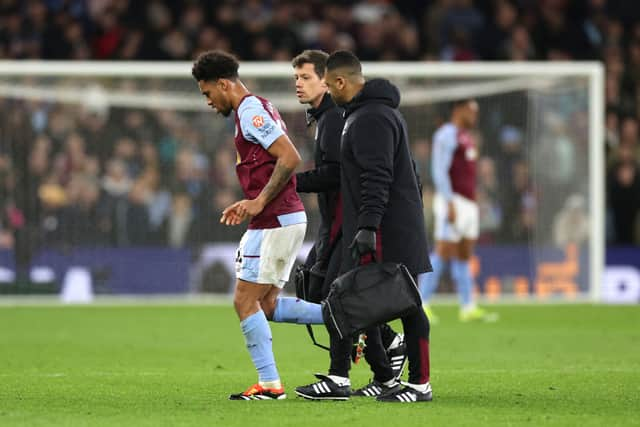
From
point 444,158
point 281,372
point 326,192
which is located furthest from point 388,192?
point 444,158

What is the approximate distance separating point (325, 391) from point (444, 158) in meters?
7.17

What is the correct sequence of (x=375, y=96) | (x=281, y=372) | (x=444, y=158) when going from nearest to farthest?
1. (x=375, y=96)
2. (x=281, y=372)
3. (x=444, y=158)

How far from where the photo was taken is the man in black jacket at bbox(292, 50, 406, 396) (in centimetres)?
853

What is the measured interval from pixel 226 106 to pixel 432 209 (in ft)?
33.6

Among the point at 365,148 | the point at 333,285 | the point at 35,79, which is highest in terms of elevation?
the point at 35,79

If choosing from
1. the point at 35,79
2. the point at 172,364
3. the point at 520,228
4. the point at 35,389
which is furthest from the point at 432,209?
the point at 35,389

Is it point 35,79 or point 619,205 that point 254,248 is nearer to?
point 35,79

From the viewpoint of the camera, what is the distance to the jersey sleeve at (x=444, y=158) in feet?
49.4

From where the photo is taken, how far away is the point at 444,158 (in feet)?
49.6

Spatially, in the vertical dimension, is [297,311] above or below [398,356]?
above

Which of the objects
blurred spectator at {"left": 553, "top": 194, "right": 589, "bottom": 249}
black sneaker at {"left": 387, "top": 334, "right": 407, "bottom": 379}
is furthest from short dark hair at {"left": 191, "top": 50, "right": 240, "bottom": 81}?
blurred spectator at {"left": 553, "top": 194, "right": 589, "bottom": 249}

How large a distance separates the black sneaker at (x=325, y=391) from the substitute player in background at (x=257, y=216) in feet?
0.50

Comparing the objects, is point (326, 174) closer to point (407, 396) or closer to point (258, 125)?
point (258, 125)

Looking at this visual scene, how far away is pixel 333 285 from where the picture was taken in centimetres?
802
